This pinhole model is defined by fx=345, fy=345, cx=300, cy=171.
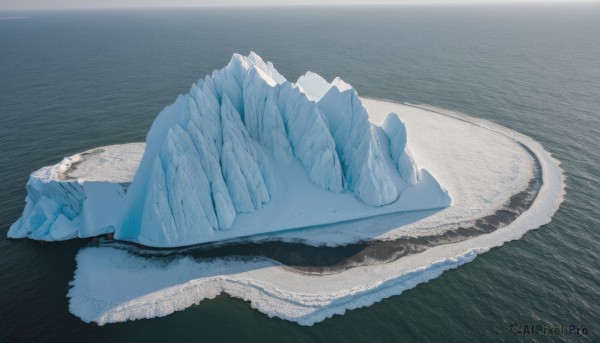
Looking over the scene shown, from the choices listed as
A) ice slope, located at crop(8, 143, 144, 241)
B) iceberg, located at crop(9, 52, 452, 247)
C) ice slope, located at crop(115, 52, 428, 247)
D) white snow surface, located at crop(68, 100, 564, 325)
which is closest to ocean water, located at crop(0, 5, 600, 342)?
white snow surface, located at crop(68, 100, 564, 325)

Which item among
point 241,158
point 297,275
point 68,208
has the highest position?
point 241,158

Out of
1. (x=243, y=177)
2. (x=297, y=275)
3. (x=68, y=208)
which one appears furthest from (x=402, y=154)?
(x=68, y=208)

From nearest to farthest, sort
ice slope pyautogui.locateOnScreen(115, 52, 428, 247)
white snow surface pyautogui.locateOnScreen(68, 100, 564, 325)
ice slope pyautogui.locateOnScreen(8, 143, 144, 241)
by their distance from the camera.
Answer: white snow surface pyautogui.locateOnScreen(68, 100, 564, 325), ice slope pyautogui.locateOnScreen(115, 52, 428, 247), ice slope pyautogui.locateOnScreen(8, 143, 144, 241)

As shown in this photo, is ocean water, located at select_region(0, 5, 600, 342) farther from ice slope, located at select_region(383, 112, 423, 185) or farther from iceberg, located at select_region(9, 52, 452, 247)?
ice slope, located at select_region(383, 112, 423, 185)

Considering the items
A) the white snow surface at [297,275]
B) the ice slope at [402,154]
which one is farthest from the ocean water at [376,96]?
the ice slope at [402,154]

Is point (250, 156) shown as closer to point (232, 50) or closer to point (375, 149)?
point (375, 149)

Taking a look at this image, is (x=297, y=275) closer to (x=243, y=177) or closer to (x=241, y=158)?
(x=243, y=177)
